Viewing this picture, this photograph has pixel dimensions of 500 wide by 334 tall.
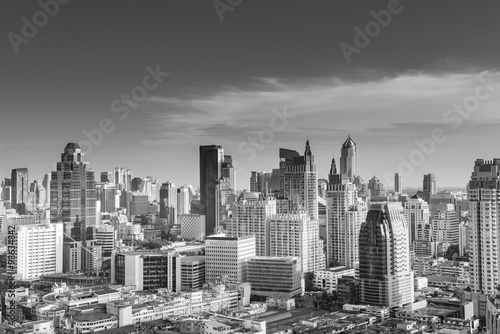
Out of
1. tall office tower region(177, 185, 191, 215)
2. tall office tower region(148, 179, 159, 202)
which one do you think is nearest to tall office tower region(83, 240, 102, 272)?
tall office tower region(177, 185, 191, 215)

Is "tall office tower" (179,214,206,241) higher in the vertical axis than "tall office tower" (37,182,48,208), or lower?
lower

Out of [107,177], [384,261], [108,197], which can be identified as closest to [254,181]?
[108,197]

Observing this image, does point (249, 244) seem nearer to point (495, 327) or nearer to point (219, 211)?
point (495, 327)

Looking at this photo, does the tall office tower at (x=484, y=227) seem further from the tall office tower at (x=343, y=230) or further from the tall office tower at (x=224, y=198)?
the tall office tower at (x=224, y=198)

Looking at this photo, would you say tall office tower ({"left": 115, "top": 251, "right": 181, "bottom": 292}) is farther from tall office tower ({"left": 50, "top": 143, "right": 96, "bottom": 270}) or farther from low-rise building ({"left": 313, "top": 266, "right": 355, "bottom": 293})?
tall office tower ({"left": 50, "top": 143, "right": 96, "bottom": 270})

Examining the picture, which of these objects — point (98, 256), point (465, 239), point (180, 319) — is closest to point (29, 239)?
point (98, 256)
